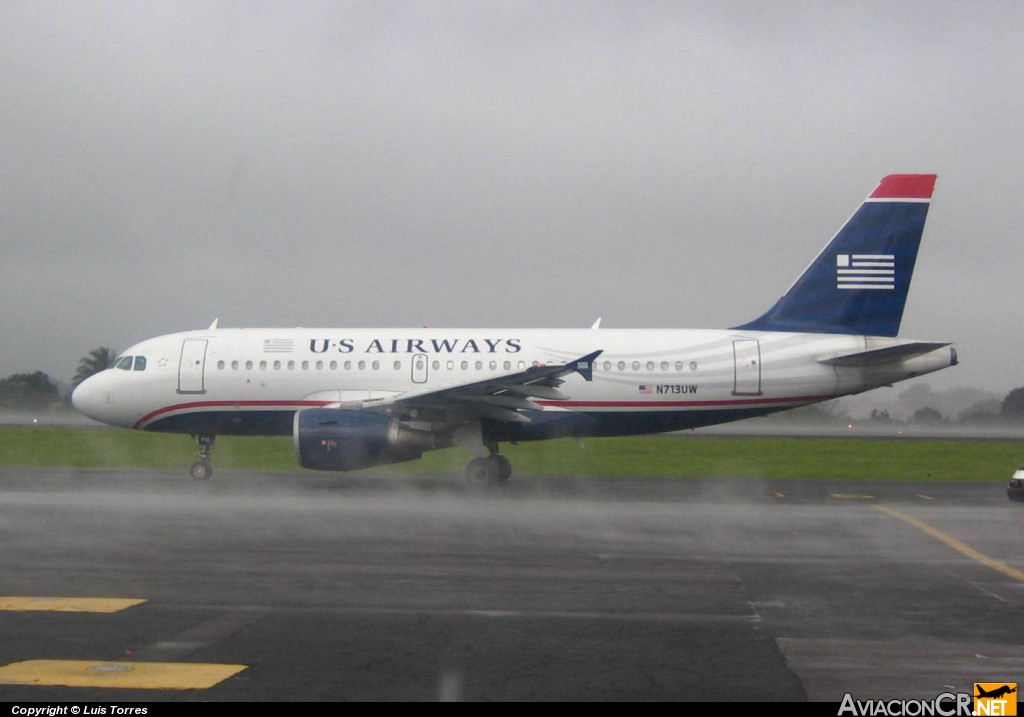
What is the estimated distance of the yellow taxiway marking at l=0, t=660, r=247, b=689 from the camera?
752cm

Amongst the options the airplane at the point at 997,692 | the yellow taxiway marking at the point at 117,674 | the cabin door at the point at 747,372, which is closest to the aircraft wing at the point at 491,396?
the cabin door at the point at 747,372

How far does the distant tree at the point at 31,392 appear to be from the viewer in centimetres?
4666

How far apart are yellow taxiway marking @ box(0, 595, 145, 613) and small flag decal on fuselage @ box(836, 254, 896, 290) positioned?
20.0m

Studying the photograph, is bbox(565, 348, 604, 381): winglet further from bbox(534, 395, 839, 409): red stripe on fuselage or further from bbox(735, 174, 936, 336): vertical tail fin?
bbox(735, 174, 936, 336): vertical tail fin

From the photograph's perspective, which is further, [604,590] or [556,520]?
[556,520]

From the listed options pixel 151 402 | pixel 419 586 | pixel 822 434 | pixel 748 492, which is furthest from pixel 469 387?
pixel 822 434

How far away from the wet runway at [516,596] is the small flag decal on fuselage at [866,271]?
23.9ft

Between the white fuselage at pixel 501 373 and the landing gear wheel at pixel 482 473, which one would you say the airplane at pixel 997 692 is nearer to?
the landing gear wheel at pixel 482 473

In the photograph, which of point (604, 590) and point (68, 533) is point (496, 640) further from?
point (68, 533)

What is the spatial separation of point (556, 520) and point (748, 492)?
21.1ft

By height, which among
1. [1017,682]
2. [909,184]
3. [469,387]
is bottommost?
[1017,682]

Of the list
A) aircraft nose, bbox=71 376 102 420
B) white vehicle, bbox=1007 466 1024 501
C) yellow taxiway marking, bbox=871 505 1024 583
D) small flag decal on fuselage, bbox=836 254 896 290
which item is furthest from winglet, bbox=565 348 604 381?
aircraft nose, bbox=71 376 102 420

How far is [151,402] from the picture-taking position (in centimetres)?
2617

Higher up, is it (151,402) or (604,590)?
(151,402)
